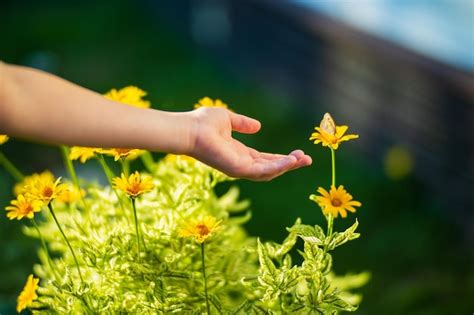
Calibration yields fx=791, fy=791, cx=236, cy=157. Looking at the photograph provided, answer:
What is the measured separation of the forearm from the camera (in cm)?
130

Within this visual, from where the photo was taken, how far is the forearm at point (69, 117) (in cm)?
130

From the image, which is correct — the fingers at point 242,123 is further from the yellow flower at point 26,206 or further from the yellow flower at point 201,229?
the yellow flower at point 26,206

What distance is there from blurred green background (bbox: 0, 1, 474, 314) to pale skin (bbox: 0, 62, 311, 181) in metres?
1.07

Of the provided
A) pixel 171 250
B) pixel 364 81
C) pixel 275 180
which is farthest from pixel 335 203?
pixel 364 81

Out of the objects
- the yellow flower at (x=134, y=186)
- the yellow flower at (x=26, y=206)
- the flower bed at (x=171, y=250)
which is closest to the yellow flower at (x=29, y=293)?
the flower bed at (x=171, y=250)

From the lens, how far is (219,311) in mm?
1567

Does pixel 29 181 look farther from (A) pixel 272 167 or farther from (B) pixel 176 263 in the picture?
(A) pixel 272 167

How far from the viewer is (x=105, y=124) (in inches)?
52.8

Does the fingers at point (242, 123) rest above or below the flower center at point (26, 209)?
above

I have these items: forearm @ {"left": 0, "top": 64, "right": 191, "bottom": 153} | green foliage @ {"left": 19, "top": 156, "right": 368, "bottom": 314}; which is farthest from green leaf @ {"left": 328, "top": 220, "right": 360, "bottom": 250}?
forearm @ {"left": 0, "top": 64, "right": 191, "bottom": 153}

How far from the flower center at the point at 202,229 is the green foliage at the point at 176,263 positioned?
10 centimetres

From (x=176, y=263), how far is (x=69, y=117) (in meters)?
0.51

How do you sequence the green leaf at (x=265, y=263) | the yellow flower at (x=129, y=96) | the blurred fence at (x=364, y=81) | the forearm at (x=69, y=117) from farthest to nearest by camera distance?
the blurred fence at (x=364, y=81)
the yellow flower at (x=129, y=96)
the green leaf at (x=265, y=263)
the forearm at (x=69, y=117)

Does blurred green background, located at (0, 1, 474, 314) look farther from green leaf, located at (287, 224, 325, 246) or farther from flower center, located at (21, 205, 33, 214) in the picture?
green leaf, located at (287, 224, 325, 246)
